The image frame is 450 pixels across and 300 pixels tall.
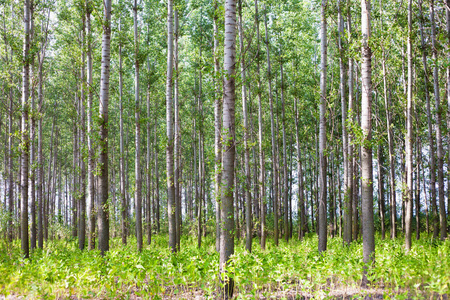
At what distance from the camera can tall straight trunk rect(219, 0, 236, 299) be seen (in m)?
5.43

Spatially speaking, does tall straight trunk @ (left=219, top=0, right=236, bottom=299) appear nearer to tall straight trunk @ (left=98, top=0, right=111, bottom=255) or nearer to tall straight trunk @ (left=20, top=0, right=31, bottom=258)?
tall straight trunk @ (left=98, top=0, right=111, bottom=255)

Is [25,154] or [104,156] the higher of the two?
[25,154]

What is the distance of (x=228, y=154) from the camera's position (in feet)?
18.3

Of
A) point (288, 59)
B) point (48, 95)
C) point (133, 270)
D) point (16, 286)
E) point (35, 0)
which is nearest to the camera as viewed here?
point (133, 270)

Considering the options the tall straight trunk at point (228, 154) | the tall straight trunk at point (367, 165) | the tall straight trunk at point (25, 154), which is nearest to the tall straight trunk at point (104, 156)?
the tall straight trunk at point (25, 154)

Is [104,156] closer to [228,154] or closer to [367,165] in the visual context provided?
[228,154]

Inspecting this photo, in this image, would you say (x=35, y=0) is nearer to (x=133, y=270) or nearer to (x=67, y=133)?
(x=133, y=270)

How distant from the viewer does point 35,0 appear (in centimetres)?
1100

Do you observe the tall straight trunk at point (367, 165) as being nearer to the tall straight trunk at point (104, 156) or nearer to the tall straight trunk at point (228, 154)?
the tall straight trunk at point (228, 154)

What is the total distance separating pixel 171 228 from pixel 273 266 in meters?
4.73

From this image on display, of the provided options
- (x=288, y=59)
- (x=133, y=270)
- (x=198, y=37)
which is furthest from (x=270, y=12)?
(x=133, y=270)

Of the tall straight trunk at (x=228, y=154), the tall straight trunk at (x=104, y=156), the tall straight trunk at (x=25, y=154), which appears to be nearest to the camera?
the tall straight trunk at (x=228, y=154)

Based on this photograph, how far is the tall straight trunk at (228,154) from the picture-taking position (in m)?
5.43

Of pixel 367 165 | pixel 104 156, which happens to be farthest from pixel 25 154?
pixel 367 165
